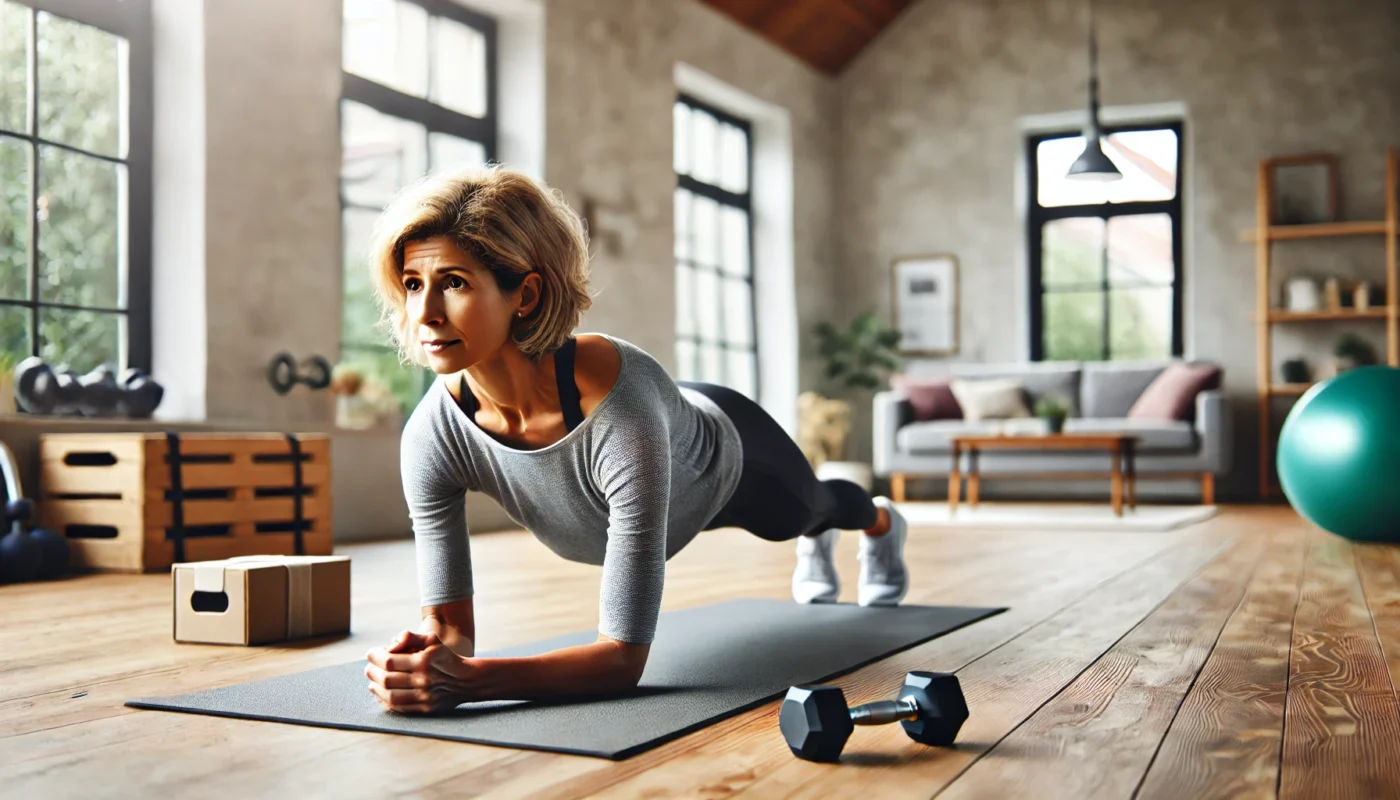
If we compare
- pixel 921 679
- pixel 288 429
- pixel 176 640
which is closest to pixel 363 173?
pixel 288 429

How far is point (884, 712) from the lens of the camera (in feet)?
4.78

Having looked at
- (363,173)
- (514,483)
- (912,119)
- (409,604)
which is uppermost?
(912,119)

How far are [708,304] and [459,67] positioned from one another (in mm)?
2499

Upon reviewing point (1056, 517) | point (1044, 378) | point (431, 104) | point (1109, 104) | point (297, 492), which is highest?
point (1109, 104)

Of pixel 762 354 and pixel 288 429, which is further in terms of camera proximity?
pixel 762 354

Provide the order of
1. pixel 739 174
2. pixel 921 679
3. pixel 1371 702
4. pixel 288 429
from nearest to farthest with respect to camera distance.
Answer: pixel 921 679
pixel 1371 702
pixel 288 429
pixel 739 174

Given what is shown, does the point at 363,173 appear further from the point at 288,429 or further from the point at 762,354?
the point at 762,354

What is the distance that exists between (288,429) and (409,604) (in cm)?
185

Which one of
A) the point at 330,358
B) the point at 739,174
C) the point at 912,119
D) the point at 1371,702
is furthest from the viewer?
the point at 912,119

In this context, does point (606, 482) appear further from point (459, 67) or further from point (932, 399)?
point (932, 399)

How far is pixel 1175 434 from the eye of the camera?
722 centimetres

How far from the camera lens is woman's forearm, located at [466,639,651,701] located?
165 cm

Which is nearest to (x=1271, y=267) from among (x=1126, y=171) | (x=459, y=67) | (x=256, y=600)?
(x=1126, y=171)

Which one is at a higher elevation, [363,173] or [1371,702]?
[363,173]
